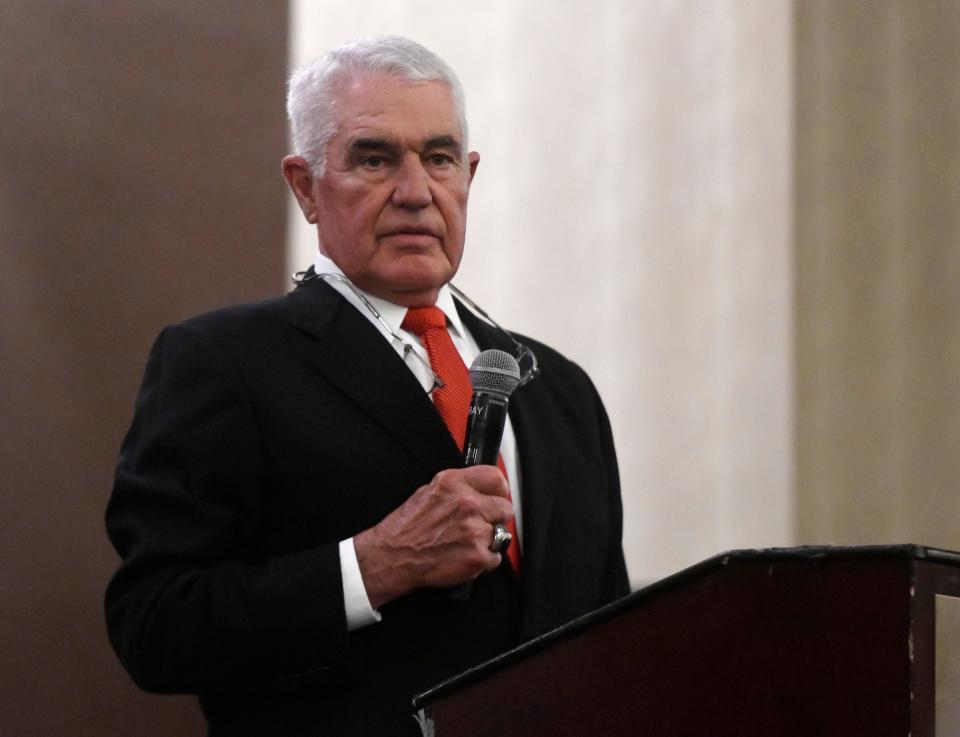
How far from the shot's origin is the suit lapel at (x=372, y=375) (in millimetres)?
1720

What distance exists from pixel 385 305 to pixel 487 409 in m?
A: 0.37

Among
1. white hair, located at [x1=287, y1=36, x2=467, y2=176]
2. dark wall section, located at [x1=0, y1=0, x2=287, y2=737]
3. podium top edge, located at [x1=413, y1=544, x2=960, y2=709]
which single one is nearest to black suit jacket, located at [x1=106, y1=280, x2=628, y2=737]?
white hair, located at [x1=287, y1=36, x2=467, y2=176]

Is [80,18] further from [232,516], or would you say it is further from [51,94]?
[232,516]

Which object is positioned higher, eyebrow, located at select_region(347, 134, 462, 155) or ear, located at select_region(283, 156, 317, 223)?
eyebrow, located at select_region(347, 134, 462, 155)

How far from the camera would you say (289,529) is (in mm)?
1683

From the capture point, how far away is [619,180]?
307 centimetres

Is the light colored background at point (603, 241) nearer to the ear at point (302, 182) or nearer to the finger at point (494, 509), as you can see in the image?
the ear at point (302, 182)

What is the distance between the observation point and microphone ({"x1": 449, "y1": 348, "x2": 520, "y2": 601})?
1.56 meters

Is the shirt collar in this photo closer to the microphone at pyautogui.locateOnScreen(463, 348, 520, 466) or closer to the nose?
the nose

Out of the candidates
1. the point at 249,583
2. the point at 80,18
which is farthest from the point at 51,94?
the point at 249,583

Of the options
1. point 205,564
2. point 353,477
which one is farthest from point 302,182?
point 205,564

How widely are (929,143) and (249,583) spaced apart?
2.33 metres

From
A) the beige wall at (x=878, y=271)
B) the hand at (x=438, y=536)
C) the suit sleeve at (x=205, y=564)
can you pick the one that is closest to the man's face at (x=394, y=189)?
the suit sleeve at (x=205, y=564)

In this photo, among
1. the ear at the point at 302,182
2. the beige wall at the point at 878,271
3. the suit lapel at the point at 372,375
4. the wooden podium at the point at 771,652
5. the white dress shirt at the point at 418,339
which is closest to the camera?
the wooden podium at the point at 771,652
